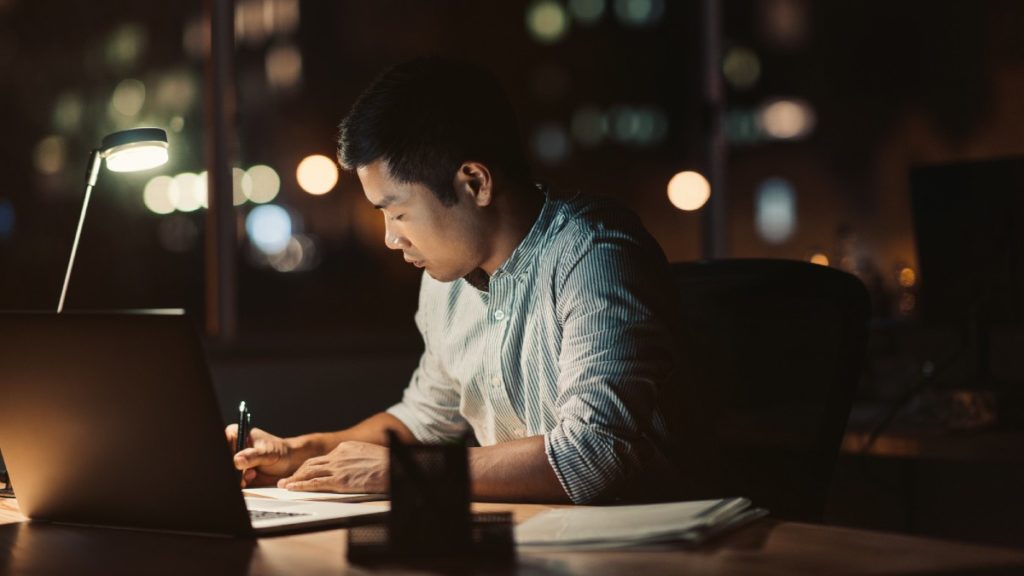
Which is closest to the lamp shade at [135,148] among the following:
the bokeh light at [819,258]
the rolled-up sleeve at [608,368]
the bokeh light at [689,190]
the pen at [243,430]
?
the pen at [243,430]

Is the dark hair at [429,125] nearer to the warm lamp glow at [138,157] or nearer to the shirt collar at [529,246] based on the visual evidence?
the shirt collar at [529,246]

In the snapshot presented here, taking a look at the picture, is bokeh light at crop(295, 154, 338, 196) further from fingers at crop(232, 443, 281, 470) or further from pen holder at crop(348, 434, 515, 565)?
pen holder at crop(348, 434, 515, 565)

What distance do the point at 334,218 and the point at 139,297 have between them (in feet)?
6.48

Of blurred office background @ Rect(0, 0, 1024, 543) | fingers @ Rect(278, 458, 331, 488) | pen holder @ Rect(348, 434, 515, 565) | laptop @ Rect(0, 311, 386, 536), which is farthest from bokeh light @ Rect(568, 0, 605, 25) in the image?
pen holder @ Rect(348, 434, 515, 565)

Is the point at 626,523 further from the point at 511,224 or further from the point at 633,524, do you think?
the point at 511,224

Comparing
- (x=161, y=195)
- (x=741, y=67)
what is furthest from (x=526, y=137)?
(x=741, y=67)

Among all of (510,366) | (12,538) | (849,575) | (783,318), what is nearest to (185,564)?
(12,538)

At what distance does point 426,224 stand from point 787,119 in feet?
9.30

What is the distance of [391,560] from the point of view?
1.00 m

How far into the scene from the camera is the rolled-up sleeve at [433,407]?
200 cm

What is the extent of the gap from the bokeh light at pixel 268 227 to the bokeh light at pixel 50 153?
54 cm

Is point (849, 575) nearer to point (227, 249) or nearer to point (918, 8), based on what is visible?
point (227, 249)

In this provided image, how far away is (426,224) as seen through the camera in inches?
67.6

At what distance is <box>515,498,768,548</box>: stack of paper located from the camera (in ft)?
3.39
